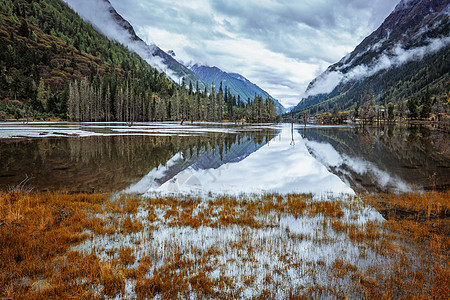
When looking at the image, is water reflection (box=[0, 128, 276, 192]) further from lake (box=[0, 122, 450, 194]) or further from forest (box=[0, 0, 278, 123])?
forest (box=[0, 0, 278, 123])

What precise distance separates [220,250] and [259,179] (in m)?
10.4

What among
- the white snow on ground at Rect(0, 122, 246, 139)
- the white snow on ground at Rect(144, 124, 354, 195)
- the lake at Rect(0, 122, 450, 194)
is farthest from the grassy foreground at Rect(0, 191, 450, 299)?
the white snow on ground at Rect(0, 122, 246, 139)

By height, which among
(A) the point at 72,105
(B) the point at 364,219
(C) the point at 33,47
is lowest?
(B) the point at 364,219

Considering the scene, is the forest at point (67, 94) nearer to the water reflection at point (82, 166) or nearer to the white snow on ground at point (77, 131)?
the white snow on ground at point (77, 131)

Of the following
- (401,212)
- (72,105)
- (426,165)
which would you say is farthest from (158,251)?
(72,105)

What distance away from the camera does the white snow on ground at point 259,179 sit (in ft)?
46.4

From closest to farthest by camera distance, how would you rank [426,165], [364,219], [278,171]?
[364,219] < [278,171] < [426,165]

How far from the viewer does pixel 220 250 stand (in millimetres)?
6691

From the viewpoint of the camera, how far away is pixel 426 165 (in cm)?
2100

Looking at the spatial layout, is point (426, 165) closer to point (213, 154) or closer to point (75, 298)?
point (213, 154)

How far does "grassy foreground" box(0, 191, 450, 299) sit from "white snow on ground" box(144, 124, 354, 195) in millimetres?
3144

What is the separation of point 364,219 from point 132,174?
14376 mm

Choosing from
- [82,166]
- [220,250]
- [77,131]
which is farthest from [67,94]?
[220,250]

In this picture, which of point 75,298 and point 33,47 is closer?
point 75,298
